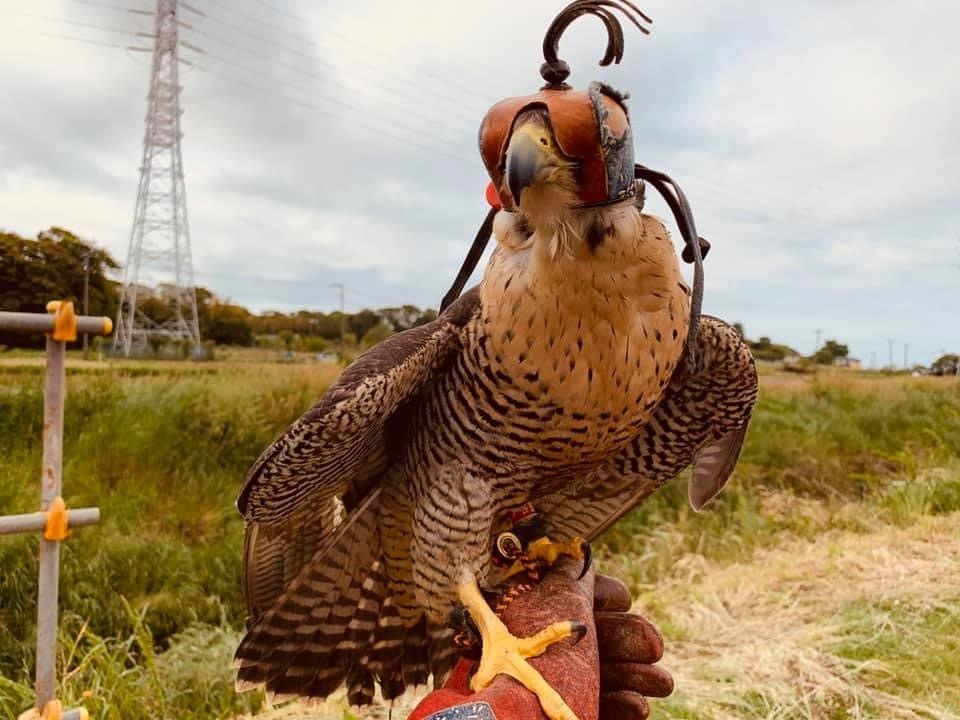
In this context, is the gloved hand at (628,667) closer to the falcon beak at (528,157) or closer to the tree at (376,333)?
the falcon beak at (528,157)

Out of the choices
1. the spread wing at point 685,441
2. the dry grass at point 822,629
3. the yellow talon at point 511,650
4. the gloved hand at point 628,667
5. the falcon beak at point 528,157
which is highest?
the falcon beak at point 528,157

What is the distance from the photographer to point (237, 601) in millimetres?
4805

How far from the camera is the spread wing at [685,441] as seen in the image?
161 cm

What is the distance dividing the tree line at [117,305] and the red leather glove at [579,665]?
810 millimetres

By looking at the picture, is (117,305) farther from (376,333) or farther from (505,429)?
(505,429)

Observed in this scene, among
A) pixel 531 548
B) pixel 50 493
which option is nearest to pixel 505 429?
pixel 531 548

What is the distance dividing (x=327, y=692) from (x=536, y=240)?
1292 mm

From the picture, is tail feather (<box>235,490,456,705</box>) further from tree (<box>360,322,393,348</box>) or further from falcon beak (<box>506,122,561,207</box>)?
tree (<box>360,322,393,348</box>)

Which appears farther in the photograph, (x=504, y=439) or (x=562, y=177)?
(x=504, y=439)

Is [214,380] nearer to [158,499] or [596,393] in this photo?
[158,499]

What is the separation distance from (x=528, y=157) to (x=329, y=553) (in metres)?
1.17

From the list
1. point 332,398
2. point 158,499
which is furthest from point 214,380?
point 332,398

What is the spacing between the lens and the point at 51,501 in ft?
4.81

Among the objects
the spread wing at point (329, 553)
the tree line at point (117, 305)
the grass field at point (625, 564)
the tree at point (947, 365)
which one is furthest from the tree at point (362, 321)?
the tree at point (947, 365)
